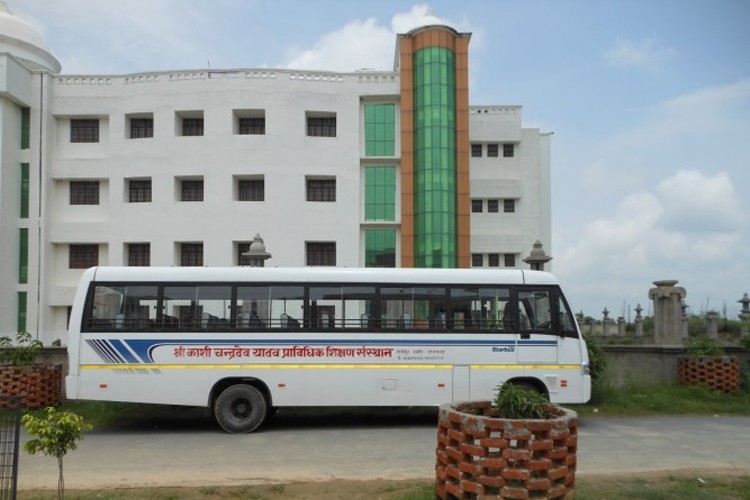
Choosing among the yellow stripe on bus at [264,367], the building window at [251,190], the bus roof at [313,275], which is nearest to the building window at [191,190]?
the building window at [251,190]

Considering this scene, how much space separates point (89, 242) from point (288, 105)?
443 inches

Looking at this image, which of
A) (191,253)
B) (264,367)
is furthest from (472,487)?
(191,253)

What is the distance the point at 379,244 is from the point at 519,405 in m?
22.7

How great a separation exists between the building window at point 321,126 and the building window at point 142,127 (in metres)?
7.55

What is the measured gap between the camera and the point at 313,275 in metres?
11.2

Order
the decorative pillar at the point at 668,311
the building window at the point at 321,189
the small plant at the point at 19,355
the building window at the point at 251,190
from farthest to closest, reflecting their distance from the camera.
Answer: the building window at the point at 321,189, the building window at the point at 251,190, the decorative pillar at the point at 668,311, the small plant at the point at 19,355

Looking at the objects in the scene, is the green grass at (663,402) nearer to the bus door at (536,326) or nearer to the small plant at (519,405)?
the bus door at (536,326)

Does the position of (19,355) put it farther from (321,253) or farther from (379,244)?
(379,244)

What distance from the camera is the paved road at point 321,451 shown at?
25.5 feet

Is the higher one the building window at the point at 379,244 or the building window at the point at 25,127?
the building window at the point at 25,127

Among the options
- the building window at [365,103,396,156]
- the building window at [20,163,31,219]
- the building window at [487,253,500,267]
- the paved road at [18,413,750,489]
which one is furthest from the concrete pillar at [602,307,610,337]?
the building window at [20,163,31,219]

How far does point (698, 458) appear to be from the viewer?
867cm

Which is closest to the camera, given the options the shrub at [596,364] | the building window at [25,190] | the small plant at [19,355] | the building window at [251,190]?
the small plant at [19,355]

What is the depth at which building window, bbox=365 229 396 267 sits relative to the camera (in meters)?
28.7
